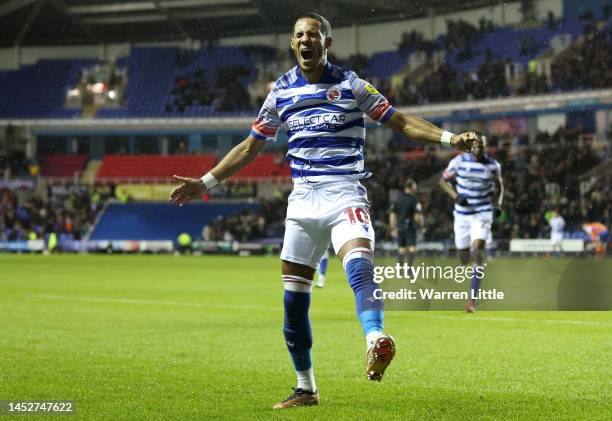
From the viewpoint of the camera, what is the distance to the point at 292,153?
6.55m

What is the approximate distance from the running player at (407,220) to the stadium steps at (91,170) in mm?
34948

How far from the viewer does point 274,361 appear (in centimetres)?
886

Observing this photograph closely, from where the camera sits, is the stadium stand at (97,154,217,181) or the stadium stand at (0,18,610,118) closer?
the stadium stand at (0,18,610,118)

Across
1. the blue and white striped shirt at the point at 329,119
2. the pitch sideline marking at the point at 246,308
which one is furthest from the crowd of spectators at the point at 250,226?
the blue and white striped shirt at the point at 329,119

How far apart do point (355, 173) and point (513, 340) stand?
4654 mm

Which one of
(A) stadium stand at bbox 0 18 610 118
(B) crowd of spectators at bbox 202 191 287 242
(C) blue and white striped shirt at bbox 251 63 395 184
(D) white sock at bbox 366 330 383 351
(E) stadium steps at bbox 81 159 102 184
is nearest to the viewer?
→ (D) white sock at bbox 366 330 383 351

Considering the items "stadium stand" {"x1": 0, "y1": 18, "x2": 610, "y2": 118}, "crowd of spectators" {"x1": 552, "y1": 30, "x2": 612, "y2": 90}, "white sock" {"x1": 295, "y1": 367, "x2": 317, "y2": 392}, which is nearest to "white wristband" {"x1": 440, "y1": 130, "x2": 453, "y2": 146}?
"white sock" {"x1": 295, "y1": 367, "x2": 317, "y2": 392}

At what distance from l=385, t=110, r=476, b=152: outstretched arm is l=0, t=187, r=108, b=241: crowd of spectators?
4080 centimetres

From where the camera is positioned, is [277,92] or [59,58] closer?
[277,92]

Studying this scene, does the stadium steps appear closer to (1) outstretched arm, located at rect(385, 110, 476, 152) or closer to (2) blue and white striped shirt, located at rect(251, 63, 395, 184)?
(2) blue and white striped shirt, located at rect(251, 63, 395, 184)

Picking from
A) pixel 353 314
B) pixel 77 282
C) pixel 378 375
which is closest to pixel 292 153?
pixel 378 375

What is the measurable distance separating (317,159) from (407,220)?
1617cm

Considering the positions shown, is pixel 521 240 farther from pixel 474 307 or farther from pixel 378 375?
pixel 378 375

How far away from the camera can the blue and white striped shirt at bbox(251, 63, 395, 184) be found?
6352 millimetres
